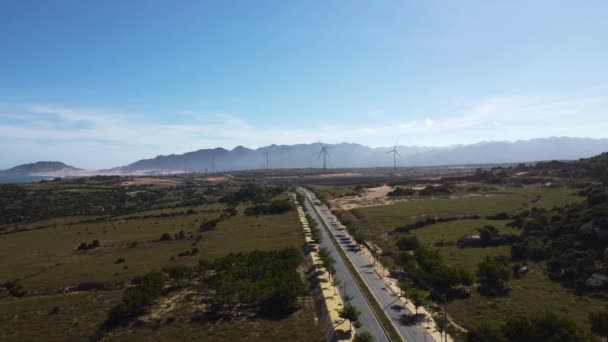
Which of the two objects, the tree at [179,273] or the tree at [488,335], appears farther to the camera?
the tree at [179,273]

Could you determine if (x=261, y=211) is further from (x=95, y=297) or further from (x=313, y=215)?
(x=95, y=297)

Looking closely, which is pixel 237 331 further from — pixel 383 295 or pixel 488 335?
pixel 488 335

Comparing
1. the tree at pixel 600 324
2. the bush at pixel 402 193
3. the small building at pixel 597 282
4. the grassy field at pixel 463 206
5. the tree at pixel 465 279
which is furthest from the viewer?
the bush at pixel 402 193

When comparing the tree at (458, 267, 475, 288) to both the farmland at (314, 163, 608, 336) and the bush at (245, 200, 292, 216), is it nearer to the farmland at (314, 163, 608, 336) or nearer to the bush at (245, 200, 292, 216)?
the farmland at (314, 163, 608, 336)

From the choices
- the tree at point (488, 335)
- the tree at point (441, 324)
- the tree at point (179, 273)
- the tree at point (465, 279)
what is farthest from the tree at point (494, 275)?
the tree at point (179, 273)

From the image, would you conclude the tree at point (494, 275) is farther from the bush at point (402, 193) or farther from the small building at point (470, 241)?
the bush at point (402, 193)

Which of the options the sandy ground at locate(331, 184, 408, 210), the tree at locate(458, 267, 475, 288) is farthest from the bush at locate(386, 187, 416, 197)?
the tree at locate(458, 267, 475, 288)

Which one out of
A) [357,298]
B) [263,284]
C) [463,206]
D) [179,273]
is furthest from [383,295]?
[463,206]
